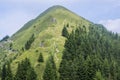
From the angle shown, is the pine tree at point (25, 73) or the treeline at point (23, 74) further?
the treeline at point (23, 74)

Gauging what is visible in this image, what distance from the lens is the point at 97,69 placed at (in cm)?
14462

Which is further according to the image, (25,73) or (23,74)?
(25,73)

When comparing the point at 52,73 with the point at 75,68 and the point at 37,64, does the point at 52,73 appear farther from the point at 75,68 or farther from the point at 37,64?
the point at 37,64

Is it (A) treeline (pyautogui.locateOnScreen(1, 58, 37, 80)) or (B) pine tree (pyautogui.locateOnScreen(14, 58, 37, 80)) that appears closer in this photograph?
(B) pine tree (pyautogui.locateOnScreen(14, 58, 37, 80))

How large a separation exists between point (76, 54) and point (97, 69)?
44.7 meters

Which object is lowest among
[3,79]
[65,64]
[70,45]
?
[3,79]

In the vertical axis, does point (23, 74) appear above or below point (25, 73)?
below

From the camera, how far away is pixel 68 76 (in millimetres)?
144500

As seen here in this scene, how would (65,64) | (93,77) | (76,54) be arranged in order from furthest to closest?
(76,54), (65,64), (93,77)

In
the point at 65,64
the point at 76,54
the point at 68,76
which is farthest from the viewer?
the point at 76,54

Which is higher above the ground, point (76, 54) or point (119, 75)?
point (76, 54)

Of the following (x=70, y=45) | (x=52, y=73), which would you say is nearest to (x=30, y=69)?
(x=52, y=73)

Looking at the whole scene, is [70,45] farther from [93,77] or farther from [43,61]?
[93,77]

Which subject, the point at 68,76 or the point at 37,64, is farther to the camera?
the point at 37,64
